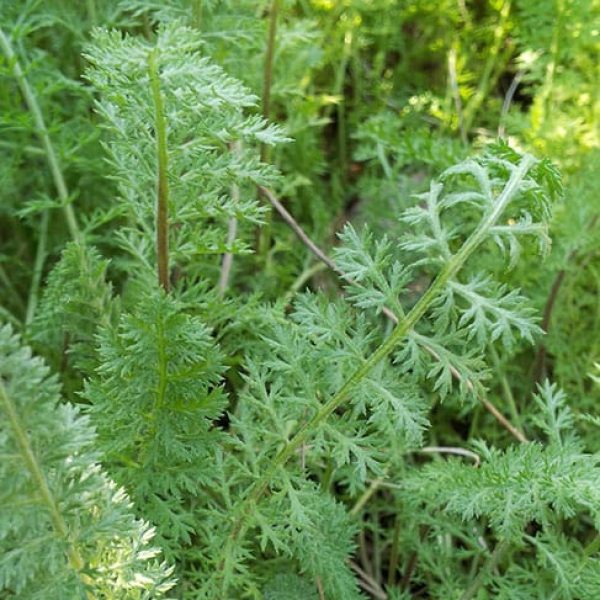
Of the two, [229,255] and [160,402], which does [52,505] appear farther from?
[229,255]

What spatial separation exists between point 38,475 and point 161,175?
0.42 m

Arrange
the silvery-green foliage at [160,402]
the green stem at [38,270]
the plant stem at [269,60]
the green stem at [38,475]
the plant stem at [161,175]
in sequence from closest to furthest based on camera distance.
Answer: the green stem at [38,475]
the plant stem at [161,175]
the silvery-green foliage at [160,402]
the plant stem at [269,60]
the green stem at [38,270]

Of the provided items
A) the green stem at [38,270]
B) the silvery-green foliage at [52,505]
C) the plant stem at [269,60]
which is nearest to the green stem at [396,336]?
the silvery-green foliage at [52,505]

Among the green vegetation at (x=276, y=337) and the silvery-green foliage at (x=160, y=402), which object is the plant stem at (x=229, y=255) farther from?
the silvery-green foliage at (x=160, y=402)

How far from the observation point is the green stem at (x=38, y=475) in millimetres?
829

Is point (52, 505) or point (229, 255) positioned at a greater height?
point (52, 505)

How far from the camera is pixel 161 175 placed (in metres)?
1.11

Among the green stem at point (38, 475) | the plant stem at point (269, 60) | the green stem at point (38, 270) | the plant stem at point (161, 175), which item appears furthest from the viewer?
the green stem at point (38, 270)

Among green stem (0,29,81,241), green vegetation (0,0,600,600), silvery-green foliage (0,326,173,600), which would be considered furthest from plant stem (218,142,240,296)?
silvery-green foliage (0,326,173,600)

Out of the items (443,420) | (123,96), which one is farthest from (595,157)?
(123,96)

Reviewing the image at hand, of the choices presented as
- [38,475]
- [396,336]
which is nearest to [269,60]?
[396,336]

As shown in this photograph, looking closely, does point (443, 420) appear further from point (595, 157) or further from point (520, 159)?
point (520, 159)

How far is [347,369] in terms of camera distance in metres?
1.18

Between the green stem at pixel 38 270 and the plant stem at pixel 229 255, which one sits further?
the green stem at pixel 38 270
